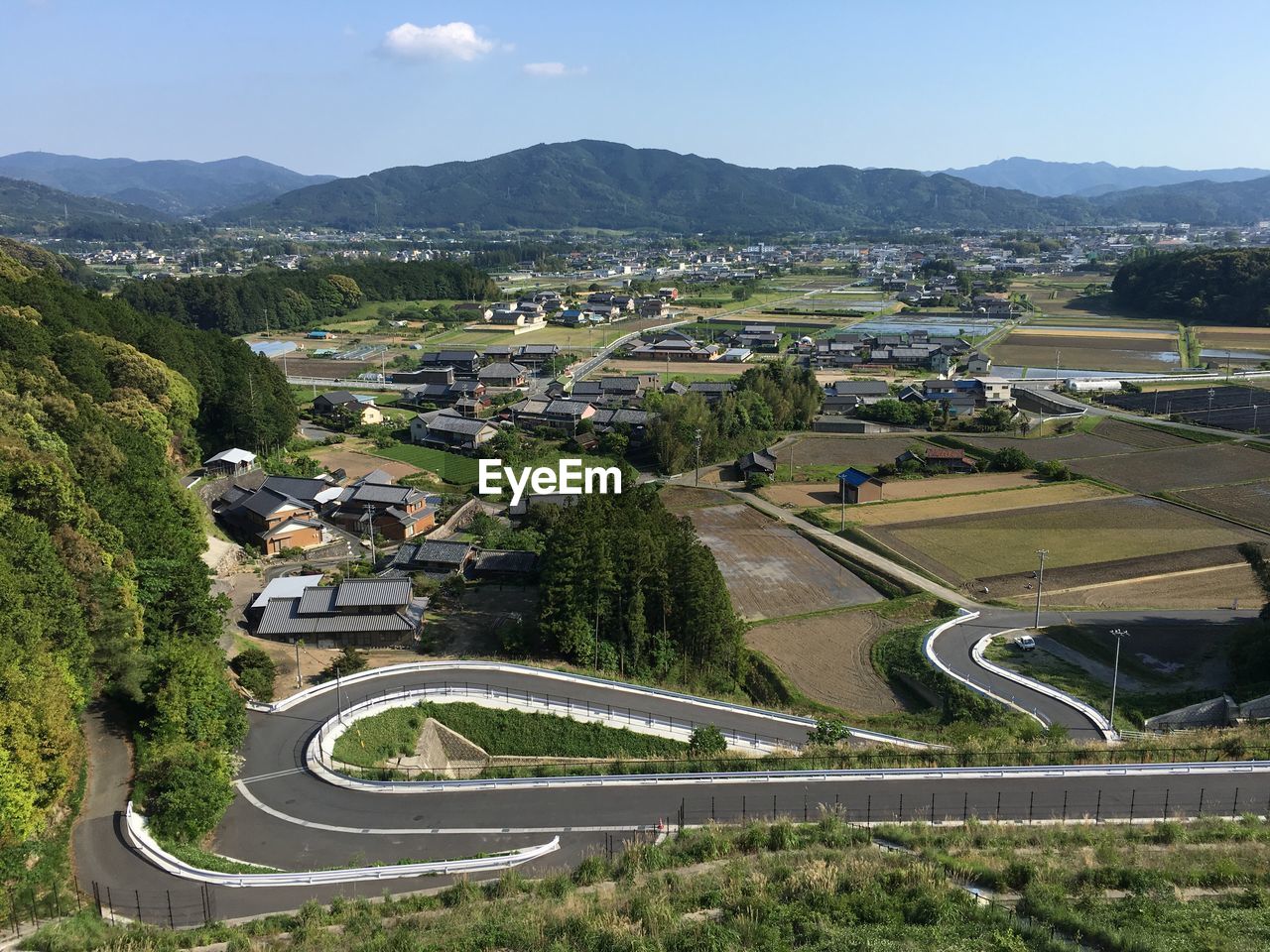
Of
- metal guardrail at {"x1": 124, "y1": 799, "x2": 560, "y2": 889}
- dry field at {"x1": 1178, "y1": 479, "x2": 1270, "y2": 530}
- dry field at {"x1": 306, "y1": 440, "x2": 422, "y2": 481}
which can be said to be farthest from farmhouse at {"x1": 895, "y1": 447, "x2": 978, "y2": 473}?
metal guardrail at {"x1": 124, "y1": 799, "x2": 560, "y2": 889}

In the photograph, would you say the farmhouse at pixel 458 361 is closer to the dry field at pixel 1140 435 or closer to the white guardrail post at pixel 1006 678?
the dry field at pixel 1140 435

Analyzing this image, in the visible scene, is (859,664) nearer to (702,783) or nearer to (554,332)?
(702,783)

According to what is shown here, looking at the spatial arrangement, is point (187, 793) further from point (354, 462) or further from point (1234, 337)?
point (1234, 337)

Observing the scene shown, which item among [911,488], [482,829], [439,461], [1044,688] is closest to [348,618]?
[482,829]

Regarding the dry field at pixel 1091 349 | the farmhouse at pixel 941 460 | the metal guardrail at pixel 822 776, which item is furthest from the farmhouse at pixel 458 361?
the metal guardrail at pixel 822 776

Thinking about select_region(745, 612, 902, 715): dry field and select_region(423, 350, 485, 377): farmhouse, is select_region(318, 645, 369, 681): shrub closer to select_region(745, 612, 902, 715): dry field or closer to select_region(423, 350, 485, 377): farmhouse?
select_region(745, 612, 902, 715): dry field

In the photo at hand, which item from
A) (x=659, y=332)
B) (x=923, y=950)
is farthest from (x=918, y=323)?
(x=923, y=950)
